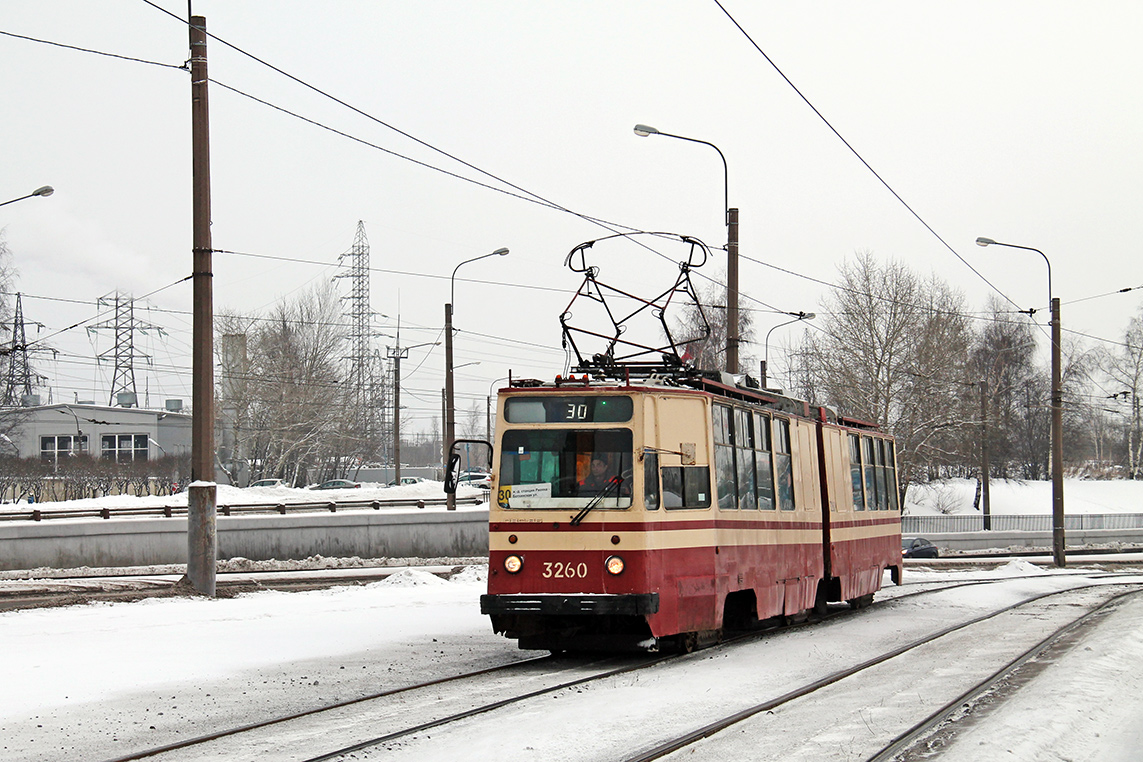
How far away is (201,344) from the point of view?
1678 cm

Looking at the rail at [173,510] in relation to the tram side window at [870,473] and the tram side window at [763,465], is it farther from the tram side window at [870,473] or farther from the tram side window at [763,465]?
the tram side window at [763,465]

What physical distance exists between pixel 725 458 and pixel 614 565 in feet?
7.12

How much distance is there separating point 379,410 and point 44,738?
253 ft

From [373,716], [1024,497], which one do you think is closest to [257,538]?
[373,716]

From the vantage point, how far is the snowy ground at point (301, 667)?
7863 millimetres

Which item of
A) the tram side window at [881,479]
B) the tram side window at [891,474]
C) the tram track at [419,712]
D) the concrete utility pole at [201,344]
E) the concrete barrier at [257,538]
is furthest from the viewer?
the concrete barrier at [257,538]

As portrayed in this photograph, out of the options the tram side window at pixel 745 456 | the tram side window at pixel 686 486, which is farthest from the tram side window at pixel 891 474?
the tram side window at pixel 686 486

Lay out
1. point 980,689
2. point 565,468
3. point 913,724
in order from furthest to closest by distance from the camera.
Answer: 1. point 565,468
2. point 980,689
3. point 913,724

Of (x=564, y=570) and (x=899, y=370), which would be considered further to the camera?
(x=899, y=370)

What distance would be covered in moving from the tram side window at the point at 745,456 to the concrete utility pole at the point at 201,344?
307 inches

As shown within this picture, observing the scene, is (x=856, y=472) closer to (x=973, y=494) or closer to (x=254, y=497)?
(x=254, y=497)

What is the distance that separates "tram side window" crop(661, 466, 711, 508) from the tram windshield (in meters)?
0.51

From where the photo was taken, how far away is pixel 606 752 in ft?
23.7

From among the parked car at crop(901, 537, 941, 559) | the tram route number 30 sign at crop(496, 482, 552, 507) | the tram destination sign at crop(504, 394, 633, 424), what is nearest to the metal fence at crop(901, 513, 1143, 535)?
the parked car at crop(901, 537, 941, 559)
